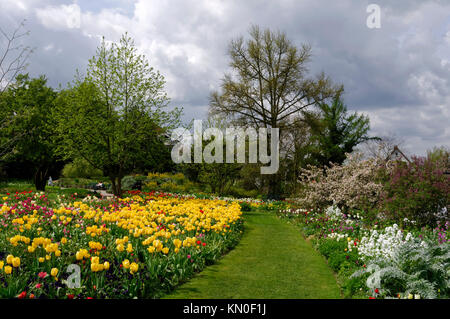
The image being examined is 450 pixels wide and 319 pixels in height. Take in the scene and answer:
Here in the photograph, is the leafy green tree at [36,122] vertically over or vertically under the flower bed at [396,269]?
over

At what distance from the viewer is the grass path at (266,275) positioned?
540 centimetres

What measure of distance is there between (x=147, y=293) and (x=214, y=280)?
4.52 feet

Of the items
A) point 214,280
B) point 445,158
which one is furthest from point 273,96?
point 214,280

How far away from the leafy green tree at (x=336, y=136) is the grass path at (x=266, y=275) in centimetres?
1959

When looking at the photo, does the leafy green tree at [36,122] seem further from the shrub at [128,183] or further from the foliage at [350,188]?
the foliage at [350,188]

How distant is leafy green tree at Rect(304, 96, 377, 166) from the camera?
28.3 m

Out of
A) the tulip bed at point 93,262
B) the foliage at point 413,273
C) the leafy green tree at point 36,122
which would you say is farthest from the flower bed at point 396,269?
the leafy green tree at point 36,122

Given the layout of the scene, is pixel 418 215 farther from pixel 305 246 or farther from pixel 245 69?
pixel 245 69

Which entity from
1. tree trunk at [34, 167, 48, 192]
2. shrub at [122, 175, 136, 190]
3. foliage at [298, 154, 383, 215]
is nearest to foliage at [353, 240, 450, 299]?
foliage at [298, 154, 383, 215]

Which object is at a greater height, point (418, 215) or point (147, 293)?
point (418, 215)

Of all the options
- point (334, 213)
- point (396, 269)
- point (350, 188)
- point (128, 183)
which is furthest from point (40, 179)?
point (396, 269)

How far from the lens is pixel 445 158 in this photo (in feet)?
32.4

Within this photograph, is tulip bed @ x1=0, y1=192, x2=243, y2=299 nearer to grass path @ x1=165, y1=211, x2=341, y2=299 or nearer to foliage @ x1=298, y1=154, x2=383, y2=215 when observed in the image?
grass path @ x1=165, y1=211, x2=341, y2=299
